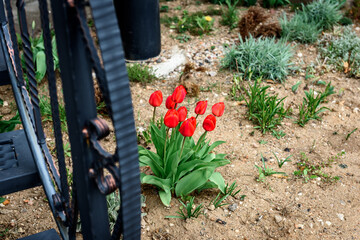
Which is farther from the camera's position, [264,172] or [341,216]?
[264,172]

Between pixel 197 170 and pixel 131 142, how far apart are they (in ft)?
4.73

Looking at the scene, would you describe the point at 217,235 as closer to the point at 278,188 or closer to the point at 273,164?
the point at 278,188

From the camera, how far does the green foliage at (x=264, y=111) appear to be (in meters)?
2.77

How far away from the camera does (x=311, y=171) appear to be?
246 cm

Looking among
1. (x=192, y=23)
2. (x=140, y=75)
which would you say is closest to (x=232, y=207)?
(x=140, y=75)

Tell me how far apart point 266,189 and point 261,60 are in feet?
4.91

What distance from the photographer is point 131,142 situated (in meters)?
0.67

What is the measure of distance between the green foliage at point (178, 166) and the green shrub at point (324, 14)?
2.81 meters

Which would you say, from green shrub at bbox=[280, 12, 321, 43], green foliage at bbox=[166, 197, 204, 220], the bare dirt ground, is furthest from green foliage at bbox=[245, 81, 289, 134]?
green shrub at bbox=[280, 12, 321, 43]

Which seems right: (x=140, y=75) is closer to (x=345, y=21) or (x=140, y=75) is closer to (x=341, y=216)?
(x=341, y=216)

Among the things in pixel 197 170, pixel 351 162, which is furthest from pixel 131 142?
pixel 351 162

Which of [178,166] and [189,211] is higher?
[178,166]

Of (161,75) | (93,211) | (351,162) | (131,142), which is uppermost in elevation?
(131,142)

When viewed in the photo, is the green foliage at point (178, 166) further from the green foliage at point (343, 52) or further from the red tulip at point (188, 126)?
the green foliage at point (343, 52)
